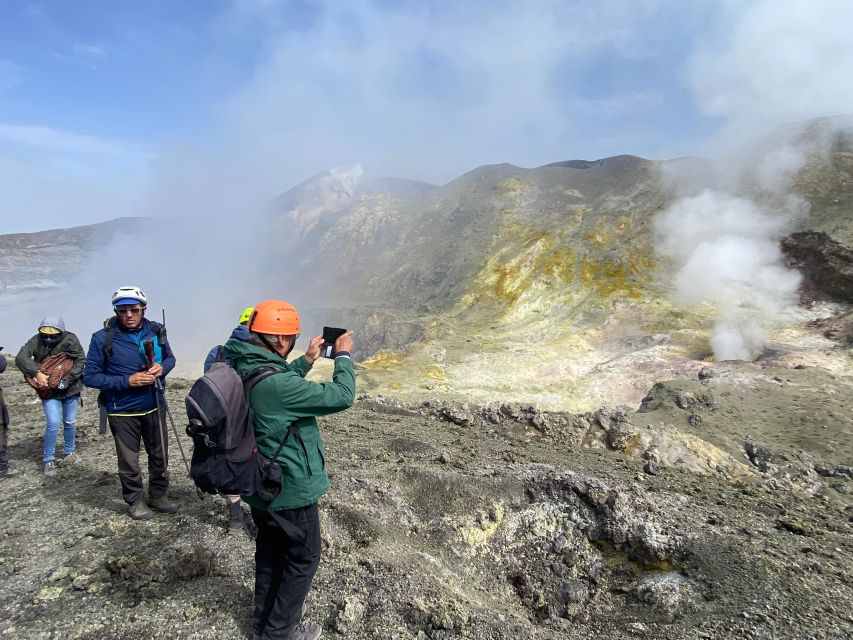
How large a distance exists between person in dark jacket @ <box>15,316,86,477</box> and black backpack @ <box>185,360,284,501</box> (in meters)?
4.90

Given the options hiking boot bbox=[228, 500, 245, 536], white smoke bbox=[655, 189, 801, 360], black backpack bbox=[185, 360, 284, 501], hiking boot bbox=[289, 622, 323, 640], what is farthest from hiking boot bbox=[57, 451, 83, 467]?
white smoke bbox=[655, 189, 801, 360]

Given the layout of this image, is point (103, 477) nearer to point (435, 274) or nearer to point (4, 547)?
point (4, 547)

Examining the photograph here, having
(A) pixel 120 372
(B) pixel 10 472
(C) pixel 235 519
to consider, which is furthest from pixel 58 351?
(C) pixel 235 519

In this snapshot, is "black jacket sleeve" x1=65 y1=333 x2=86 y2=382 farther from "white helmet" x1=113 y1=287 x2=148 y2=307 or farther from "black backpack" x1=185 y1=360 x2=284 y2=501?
"black backpack" x1=185 y1=360 x2=284 y2=501

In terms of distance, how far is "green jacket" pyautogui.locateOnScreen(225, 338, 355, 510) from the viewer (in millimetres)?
3031

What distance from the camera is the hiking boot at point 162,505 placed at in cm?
540

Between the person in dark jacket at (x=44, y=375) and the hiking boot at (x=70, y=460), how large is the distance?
104mm

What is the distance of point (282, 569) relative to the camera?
132 inches

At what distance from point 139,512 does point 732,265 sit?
23808mm

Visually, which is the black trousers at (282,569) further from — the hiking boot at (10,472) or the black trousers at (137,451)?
the hiking boot at (10,472)

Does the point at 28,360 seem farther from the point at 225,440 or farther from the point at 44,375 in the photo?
the point at 225,440

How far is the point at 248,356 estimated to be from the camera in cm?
311

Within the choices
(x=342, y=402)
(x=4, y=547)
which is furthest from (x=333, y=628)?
(x=4, y=547)

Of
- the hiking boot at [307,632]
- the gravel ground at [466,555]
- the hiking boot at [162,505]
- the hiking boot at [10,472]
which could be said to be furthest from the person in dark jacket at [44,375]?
the hiking boot at [307,632]
